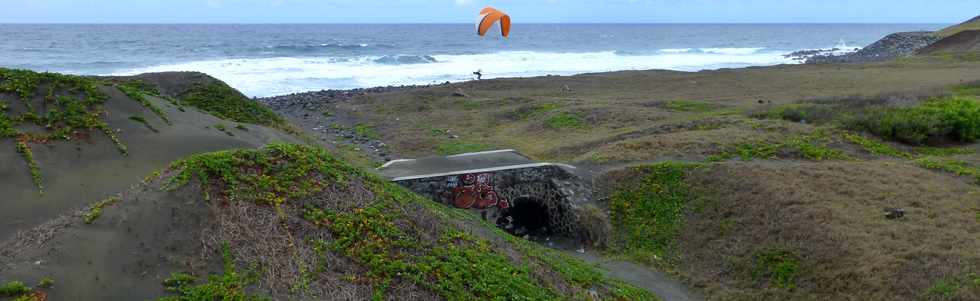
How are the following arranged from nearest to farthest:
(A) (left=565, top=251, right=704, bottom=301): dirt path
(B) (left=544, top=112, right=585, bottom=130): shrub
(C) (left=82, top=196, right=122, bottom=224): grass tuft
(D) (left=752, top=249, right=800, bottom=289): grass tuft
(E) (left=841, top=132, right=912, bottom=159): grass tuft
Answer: (C) (left=82, top=196, right=122, bottom=224): grass tuft
(D) (left=752, top=249, right=800, bottom=289): grass tuft
(A) (left=565, top=251, right=704, bottom=301): dirt path
(E) (left=841, top=132, right=912, bottom=159): grass tuft
(B) (left=544, top=112, right=585, bottom=130): shrub

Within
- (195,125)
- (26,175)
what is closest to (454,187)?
(195,125)

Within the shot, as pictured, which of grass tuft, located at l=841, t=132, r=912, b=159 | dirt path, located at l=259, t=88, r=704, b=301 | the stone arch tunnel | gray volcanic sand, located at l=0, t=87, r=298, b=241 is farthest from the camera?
grass tuft, located at l=841, t=132, r=912, b=159

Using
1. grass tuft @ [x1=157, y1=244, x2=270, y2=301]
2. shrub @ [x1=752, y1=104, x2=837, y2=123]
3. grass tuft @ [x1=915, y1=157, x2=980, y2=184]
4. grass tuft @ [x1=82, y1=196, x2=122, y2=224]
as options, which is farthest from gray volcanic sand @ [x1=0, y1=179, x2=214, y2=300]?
shrub @ [x1=752, y1=104, x2=837, y2=123]

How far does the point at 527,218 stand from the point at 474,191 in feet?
6.66

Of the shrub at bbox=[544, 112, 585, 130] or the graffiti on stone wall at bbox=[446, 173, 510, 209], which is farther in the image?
the shrub at bbox=[544, 112, 585, 130]

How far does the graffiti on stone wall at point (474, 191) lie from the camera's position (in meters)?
14.2

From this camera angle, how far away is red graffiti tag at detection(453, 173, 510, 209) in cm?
1422

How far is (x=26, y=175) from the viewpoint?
33.8 ft

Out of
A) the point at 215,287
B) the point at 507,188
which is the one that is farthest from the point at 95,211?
the point at 507,188

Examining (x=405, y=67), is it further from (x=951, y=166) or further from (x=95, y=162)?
(x=951, y=166)

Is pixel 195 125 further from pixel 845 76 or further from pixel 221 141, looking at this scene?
pixel 845 76

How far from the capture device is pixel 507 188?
48.7 ft

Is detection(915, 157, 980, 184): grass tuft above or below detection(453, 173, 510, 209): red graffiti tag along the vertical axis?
above

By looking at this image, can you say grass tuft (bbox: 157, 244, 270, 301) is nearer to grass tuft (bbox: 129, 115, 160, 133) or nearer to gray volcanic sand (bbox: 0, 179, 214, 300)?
gray volcanic sand (bbox: 0, 179, 214, 300)
